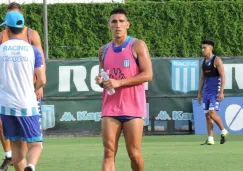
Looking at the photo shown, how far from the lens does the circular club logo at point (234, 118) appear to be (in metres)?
22.9

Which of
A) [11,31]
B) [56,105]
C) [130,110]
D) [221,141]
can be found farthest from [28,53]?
[56,105]

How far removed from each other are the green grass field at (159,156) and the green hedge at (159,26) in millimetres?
8241

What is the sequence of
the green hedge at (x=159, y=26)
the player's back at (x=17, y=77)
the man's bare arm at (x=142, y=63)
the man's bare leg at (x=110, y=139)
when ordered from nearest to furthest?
the player's back at (x=17, y=77) → the man's bare leg at (x=110, y=139) → the man's bare arm at (x=142, y=63) → the green hedge at (x=159, y=26)

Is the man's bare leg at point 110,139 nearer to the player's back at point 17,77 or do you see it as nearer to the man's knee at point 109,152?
the man's knee at point 109,152

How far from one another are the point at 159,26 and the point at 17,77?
775 inches

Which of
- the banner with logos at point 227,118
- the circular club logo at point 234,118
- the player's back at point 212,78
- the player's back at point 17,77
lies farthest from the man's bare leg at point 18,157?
the circular club logo at point 234,118

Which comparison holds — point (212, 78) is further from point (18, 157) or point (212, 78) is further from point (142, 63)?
point (18, 157)

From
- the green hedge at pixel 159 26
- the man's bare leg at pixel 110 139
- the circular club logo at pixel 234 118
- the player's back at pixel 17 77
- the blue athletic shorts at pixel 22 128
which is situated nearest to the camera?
the player's back at pixel 17 77

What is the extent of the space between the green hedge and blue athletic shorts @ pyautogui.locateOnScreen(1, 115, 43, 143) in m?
18.5

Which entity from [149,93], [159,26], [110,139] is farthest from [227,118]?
[110,139]

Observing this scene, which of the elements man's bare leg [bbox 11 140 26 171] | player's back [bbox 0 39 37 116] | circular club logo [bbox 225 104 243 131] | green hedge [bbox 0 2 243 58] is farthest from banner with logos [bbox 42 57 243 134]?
player's back [bbox 0 39 37 116]

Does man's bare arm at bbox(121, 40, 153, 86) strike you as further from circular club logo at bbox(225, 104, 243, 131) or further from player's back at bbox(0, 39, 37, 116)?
circular club logo at bbox(225, 104, 243, 131)

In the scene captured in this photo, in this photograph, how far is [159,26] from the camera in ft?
96.2

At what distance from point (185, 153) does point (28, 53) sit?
21.9ft
